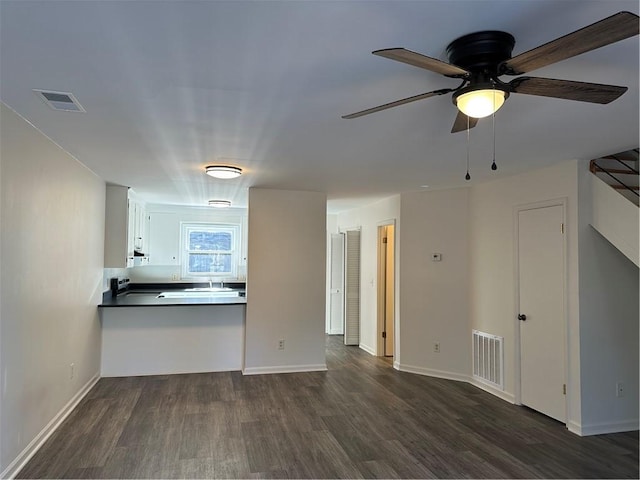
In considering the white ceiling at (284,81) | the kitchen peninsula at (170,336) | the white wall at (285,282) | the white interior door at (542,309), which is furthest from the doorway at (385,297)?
the white ceiling at (284,81)

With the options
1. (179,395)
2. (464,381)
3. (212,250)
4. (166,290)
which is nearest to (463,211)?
(464,381)

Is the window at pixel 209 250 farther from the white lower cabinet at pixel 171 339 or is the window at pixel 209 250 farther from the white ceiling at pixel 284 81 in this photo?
the white ceiling at pixel 284 81

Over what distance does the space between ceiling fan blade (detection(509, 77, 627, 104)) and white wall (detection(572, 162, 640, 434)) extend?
86.5 inches

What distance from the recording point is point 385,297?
6.34 meters

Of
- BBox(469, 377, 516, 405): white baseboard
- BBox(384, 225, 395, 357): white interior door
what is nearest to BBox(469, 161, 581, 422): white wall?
BBox(469, 377, 516, 405): white baseboard

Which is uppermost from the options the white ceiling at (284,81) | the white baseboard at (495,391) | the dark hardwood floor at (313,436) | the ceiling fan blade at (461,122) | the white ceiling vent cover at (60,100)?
the white ceiling at (284,81)

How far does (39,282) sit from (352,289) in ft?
15.9

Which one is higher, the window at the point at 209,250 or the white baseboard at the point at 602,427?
the window at the point at 209,250

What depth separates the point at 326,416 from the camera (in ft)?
12.6

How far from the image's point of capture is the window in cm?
738

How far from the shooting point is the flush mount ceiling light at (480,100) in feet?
5.39

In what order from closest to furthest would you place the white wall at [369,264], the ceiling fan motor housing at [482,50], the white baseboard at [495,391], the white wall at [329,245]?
the ceiling fan motor housing at [482,50] → the white baseboard at [495,391] → the white wall at [369,264] → the white wall at [329,245]

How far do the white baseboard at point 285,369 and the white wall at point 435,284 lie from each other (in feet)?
3.60

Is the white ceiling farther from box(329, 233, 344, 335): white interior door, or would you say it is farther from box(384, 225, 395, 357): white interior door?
box(329, 233, 344, 335): white interior door
